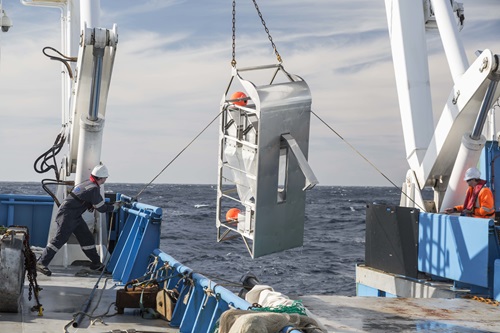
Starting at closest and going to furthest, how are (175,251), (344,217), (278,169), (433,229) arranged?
(278,169)
(433,229)
(175,251)
(344,217)

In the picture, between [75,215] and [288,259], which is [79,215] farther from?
[288,259]

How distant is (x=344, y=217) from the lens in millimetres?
58531

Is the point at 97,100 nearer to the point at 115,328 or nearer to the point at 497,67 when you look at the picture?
the point at 115,328

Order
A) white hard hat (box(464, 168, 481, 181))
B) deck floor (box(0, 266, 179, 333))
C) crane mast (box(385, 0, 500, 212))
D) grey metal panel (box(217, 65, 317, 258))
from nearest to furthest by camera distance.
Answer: deck floor (box(0, 266, 179, 333))
grey metal panel (box(217, 65, 317, 258))
white hard hat (box(464, 168, 481, 181))
crane mast (box(385, 0, 500, 212))

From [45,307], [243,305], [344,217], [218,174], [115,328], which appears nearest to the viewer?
[243,305]

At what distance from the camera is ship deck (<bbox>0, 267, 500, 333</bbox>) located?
335 inches

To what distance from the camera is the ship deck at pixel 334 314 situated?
335 inches

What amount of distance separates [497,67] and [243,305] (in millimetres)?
7579

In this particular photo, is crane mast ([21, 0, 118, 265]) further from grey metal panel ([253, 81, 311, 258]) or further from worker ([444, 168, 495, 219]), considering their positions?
worker ([444, 168, 495, 219])

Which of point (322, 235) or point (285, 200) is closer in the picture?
point (285, 200)

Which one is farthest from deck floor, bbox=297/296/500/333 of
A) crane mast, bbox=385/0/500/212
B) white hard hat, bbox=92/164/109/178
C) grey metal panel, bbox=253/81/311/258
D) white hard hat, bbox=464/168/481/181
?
crane mast, bbox=385/0/500/212

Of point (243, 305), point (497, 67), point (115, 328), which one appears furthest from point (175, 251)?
point (243, 305)

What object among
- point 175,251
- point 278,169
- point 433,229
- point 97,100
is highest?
point 97,100

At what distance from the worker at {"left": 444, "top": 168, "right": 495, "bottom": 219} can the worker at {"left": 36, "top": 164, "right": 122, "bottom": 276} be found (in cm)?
590
